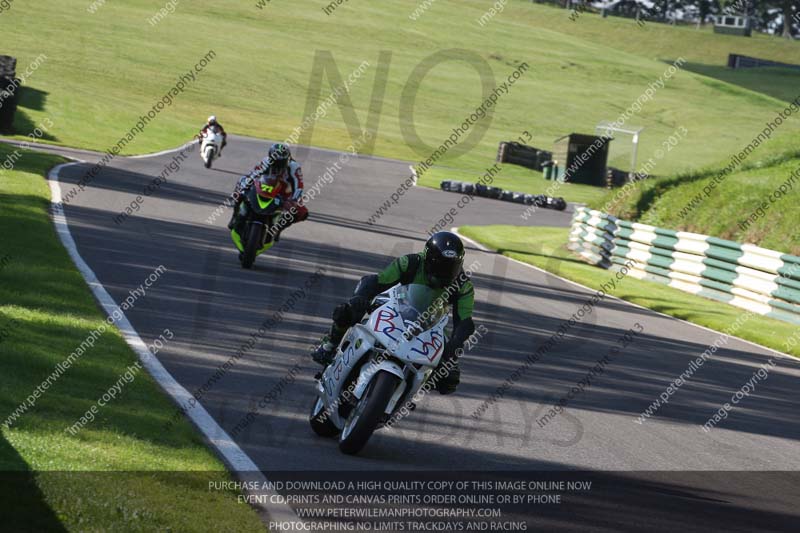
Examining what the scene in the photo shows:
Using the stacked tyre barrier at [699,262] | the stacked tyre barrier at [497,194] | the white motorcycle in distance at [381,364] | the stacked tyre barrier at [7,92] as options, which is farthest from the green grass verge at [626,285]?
the stacked tyre barrier at [7,92]

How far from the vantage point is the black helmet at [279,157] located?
1642 cm

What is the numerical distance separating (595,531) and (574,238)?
2471 cm

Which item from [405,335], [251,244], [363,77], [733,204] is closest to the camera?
[405,335]

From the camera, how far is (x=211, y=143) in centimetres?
3641

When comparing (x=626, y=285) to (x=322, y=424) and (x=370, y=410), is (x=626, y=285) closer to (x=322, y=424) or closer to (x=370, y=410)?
(x=322, y=424)

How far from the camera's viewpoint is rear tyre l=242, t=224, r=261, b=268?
1631 cm

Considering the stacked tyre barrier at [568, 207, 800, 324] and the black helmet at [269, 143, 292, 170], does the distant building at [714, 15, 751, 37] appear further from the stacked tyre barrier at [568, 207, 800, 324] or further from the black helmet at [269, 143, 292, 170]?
the black helmet at [269, 143, 292, 170]

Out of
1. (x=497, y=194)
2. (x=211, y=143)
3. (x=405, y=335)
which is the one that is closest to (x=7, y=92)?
(x=211, y=143)

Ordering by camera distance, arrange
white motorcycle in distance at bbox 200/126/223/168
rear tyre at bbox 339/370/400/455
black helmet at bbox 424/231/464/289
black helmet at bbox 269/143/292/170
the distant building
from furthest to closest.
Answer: the distant building, white motorcycle in distance at bbox 200/126/223/168, black helmet at bbox 269/143/292/170, black helmet at bbox 424/231/464/289, rear tyre at bbox 339/370/400/455

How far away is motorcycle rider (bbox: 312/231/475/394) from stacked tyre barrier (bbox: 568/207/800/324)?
13.2m

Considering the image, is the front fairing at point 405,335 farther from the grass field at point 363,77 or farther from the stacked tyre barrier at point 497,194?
the grass field at point 363,77

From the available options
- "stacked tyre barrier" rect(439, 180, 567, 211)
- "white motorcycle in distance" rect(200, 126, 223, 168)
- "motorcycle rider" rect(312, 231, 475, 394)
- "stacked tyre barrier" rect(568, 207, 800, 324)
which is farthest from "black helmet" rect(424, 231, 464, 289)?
"stacked tyre barrier" rect(439, 180, 567, 211)

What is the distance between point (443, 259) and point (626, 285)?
16.4 metres

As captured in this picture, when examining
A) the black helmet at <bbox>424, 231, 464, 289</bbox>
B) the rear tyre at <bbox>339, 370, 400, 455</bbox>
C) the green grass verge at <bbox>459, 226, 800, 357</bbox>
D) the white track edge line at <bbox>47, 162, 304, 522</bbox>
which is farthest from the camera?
the green grass verge at <bbox>459, 226, 800, 357</bbox>
